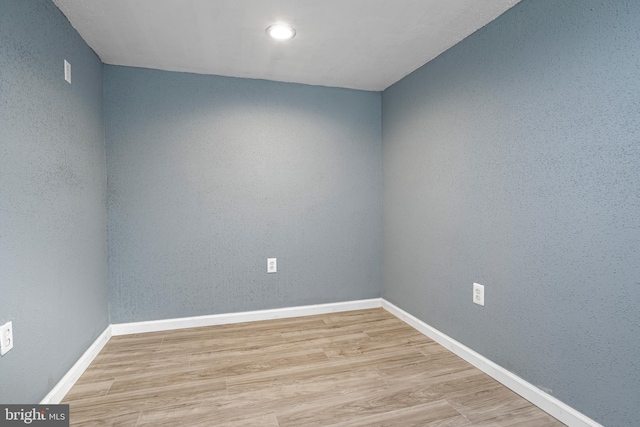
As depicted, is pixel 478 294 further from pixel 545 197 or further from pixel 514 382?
pixel 545 197

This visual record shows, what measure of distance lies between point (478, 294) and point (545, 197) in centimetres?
73

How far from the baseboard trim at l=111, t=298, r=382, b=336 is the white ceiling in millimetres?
2037

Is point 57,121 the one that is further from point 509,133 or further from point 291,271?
point 509,133

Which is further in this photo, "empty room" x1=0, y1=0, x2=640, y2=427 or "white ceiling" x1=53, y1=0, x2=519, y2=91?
"white ceiling" x1=53, y1=0, x2=519, y2=91

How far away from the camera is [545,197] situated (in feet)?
5.22

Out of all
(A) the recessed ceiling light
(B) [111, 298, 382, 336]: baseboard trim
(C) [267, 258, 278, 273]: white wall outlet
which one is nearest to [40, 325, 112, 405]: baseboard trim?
(B) [111, 298, 382, 336]: baseboard trim

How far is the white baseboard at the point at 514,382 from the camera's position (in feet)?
4.82

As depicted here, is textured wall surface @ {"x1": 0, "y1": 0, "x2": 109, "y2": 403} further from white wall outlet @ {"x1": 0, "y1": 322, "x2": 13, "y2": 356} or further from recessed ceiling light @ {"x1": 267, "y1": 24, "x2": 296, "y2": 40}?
recessed ceiling light @ {"x1": 267, "y1": 24, "x2": 296, "y2": 40}

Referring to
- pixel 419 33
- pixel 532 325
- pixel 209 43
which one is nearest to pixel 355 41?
pixel 419 33

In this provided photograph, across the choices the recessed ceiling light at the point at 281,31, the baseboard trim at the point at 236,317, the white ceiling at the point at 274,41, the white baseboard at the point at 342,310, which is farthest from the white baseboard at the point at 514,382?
the recessed ceiling light at the point at 281,31

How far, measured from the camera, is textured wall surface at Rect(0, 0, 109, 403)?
134 centimetres

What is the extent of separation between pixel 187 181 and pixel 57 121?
986 millimetres

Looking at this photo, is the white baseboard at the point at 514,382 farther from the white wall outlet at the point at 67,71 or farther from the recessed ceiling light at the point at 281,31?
the white wall outlet at the point at 67,71

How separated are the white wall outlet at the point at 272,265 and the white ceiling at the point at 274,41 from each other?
159 cm
